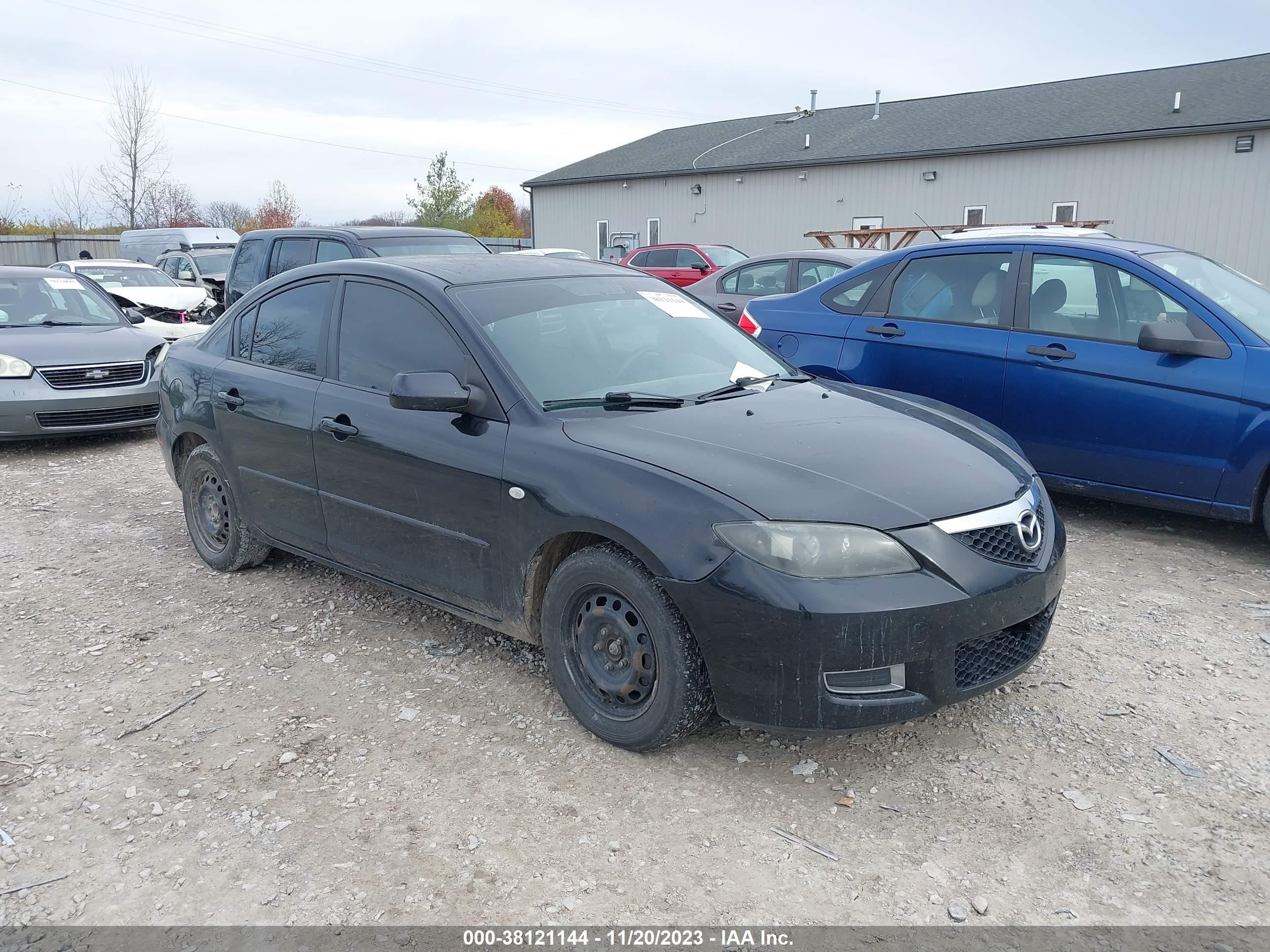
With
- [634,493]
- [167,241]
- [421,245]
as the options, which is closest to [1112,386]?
[634,493]

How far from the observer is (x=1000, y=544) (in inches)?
127

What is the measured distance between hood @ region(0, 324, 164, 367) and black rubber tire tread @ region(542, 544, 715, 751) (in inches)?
276

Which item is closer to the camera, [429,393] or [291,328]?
[429,393]

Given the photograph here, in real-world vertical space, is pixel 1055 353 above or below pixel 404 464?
above

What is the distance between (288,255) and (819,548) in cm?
864

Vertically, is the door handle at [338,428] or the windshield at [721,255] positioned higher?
the windshield at [721,255]

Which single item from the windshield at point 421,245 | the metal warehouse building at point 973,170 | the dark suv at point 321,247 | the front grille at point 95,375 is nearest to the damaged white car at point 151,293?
the dark suv at point 321,247

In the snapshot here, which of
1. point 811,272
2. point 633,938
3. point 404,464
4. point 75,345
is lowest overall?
point 633,938

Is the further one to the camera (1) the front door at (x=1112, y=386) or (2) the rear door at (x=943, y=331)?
(2) the rear door at (x=943, y=331)

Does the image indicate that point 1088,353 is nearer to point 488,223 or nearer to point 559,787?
point 559,787

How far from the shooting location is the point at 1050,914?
8.46 feet

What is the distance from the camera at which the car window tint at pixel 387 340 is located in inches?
158

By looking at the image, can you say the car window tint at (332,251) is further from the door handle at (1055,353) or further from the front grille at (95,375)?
the door handle at (1055,353)

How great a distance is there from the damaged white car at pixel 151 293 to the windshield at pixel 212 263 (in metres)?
3.09
